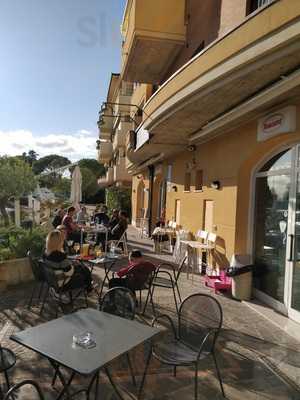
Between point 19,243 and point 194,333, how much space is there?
5207mm

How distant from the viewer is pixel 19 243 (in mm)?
7617

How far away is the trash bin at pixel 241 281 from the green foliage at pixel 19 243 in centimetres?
402

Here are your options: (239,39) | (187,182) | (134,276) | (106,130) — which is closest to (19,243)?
(134,276)

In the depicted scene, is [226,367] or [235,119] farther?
[235,119]

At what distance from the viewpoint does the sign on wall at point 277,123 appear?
559 centimetres

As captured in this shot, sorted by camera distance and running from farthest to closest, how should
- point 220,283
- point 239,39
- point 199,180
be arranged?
point 199,180
point 220,283
point 239,39

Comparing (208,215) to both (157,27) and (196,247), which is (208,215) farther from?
(157,27)

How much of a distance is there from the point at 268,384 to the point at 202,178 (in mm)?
6938

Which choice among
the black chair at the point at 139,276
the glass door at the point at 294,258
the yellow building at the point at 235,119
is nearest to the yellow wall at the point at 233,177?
the yellow building at the point at 235,119

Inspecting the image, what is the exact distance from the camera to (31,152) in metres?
123

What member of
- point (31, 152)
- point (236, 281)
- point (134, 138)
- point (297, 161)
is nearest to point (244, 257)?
point (236, 281)

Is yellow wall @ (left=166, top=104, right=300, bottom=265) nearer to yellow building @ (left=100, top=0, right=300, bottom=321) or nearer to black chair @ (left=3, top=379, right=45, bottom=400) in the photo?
yellow building @ (left=100, top=0, right=300, bottom=321)

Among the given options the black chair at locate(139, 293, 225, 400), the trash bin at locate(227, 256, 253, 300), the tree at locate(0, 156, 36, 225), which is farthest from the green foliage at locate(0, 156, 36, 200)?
the black chair at locate(139, 293, 225, 400)

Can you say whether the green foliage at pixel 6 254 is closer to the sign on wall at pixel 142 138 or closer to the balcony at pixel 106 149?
the sign on wall at pixel 142 138
